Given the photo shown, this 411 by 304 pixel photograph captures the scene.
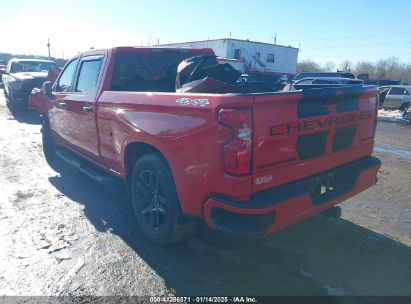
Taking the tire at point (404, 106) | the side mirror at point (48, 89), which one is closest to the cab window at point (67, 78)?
the side mirror at point (48, 89)

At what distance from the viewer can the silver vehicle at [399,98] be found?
1821 cm

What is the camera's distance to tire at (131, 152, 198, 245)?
10.5ft

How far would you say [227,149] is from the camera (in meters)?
2.50

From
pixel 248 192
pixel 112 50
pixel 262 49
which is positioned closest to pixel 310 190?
pixel 248 192

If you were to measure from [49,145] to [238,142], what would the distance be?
546cm

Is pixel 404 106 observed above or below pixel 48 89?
below

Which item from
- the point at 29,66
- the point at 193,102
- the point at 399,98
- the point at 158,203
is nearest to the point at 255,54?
the point at 399,98

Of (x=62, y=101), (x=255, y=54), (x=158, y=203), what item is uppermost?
(x=255, y=54)

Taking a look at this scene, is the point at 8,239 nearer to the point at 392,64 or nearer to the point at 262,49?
the point at 262,49

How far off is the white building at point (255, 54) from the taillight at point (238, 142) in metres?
23.1

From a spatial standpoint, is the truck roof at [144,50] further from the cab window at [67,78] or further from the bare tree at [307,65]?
the bare tree at [307,65]

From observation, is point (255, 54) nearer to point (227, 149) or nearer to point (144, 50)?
point (144, 50)

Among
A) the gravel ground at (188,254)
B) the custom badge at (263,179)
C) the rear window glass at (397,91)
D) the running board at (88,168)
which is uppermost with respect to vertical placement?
the rear window glass at (397,91)

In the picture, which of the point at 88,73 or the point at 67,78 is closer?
the point at 88,73
